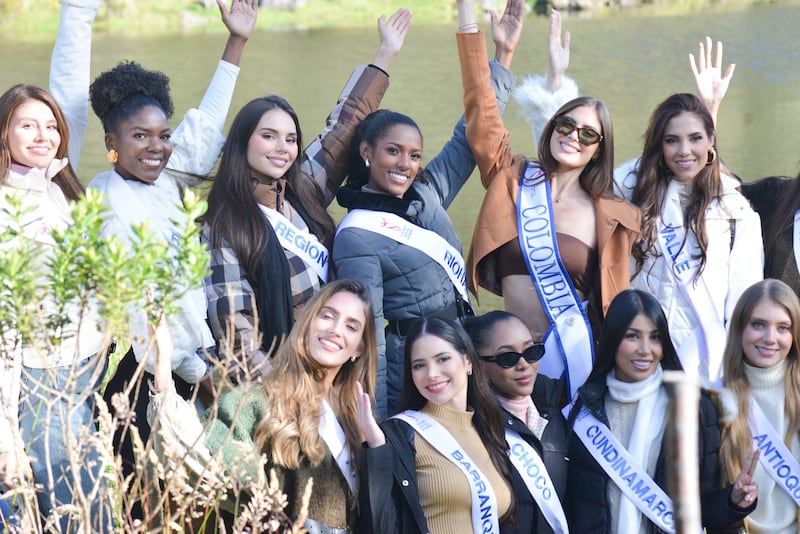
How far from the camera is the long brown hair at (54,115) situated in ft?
13.0

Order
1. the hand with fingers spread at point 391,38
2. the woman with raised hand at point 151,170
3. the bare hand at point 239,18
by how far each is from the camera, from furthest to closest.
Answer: the hand with fingers spread at point 391,38, the bare hand at point 239,18, the woman with raised hand at point 151,170

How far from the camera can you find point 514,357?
429 cm

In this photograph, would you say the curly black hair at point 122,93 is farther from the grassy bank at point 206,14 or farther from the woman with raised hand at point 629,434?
the grassy bank at point 206,14

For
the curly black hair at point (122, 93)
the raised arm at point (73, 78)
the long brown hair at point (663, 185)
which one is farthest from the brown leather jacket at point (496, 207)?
the raised arm at point (73, 78)

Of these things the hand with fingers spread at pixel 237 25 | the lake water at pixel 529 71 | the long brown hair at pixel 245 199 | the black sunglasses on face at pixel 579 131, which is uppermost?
the lake water at pixel 529 71

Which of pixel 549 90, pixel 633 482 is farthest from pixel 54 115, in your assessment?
pixel 633 482

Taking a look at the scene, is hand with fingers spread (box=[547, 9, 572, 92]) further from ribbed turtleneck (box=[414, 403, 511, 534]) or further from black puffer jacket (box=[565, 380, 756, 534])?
ribbed turtleneck (box=[414, 403, 511, 534])

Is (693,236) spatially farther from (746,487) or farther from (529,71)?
(529,71)

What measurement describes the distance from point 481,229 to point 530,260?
0.83 ft

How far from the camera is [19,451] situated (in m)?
2.99

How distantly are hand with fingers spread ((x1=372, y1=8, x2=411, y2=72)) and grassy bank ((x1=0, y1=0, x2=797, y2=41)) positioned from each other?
2213 centimetres

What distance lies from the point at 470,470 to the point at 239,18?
222cm

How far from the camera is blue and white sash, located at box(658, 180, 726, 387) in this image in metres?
4.80

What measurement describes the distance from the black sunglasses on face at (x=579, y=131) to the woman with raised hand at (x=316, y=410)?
1157 mm
